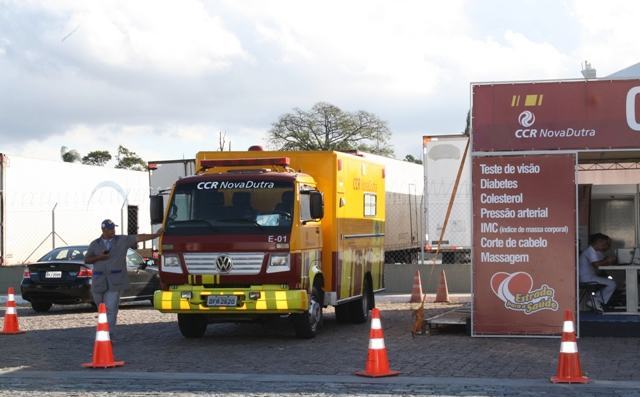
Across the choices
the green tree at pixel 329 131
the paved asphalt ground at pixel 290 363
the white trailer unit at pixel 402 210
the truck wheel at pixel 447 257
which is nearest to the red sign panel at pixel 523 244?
the paved asphalt ground at pixel 290 363

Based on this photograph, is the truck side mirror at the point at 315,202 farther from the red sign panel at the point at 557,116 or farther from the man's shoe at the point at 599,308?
the man's shoe at the point at 599,308

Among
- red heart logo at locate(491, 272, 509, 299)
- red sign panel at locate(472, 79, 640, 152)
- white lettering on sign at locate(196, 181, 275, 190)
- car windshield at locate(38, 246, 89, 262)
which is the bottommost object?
red heart logo at locate(491, 272, 509, 299)

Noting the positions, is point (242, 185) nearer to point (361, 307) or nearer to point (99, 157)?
point (361, 307)

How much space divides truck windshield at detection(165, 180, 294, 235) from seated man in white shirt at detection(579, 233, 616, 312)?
5.61 m

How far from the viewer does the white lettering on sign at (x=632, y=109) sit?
15078 mm

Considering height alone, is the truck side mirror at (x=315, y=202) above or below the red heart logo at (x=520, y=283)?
above

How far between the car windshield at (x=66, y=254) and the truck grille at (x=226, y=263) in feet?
25.1

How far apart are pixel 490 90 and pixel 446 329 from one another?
12.6ft

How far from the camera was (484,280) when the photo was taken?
606 inches

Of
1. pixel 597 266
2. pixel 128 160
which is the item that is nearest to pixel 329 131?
pixel 128 160

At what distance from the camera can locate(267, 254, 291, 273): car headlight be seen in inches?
575

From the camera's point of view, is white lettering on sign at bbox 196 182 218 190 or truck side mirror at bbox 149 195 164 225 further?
truck side mirror at bbox 149 195 164 225

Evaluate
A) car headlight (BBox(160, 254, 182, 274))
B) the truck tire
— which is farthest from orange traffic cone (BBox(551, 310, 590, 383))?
the truck tire

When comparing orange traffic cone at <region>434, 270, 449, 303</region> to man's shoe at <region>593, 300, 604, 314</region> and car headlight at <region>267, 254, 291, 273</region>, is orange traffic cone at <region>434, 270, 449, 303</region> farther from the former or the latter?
car headlight at <region>267, 254, 291, 273</region>
